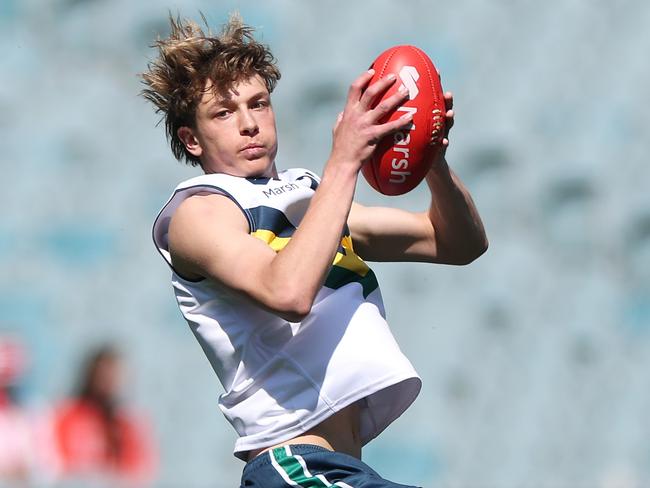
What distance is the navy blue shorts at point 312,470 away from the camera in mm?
2088

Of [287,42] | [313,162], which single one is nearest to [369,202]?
[313,162]

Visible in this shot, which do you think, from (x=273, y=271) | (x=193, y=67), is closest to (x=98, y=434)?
(x=193, y=67)

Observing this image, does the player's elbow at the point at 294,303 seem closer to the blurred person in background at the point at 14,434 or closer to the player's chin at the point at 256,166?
the player's chin at the point at 256,166

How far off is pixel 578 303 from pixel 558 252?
1.09ft

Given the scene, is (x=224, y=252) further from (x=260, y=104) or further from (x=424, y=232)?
(x=424, y=232)

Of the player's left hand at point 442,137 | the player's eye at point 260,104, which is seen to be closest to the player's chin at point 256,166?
the player's eye at point 260,104

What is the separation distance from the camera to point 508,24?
272 inches

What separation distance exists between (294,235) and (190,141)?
505mm

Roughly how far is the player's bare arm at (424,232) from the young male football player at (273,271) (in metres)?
0.09

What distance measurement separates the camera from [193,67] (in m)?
2.36

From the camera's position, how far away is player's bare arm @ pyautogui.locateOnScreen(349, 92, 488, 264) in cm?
254

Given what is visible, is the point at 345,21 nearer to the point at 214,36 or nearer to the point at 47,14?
the point at 47,14

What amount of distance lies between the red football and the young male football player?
0.05 metres

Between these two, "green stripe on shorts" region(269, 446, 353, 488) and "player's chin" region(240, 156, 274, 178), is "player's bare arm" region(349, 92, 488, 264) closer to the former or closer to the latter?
"player's chin" region(240, 156, 274, 178)
